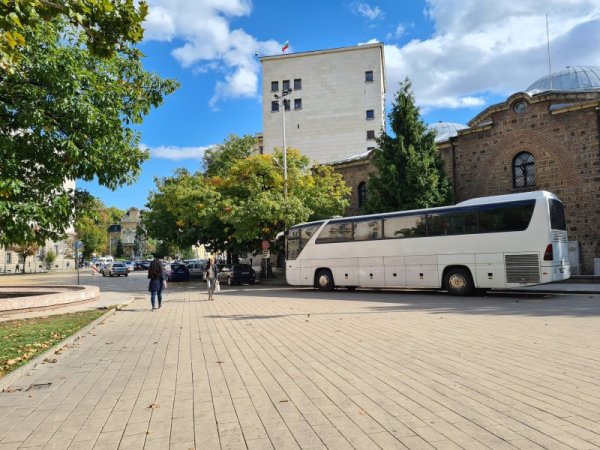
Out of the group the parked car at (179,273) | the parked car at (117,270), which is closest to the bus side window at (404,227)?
the parked car at (179,273)

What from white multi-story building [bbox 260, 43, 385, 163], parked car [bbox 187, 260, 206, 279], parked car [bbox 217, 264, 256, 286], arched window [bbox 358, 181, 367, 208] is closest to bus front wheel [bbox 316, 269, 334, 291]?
parked car [bbox 217, 264, 256, 286]

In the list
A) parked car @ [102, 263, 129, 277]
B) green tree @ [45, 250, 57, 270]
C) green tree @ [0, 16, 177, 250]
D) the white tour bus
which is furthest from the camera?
green tree @ [45, 250, 57, 270]

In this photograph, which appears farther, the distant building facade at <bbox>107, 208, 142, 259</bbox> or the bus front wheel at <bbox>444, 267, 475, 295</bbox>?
the distant building facade at <bbox>107, 208, 142, 259</bbox>

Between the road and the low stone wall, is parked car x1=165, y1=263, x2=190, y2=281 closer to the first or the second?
the low stone wall

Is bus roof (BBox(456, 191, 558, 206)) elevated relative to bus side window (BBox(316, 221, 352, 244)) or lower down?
elevated

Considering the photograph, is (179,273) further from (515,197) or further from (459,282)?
(515,197)

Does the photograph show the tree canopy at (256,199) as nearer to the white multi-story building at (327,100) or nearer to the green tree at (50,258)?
the white multi-story building at (327,100)

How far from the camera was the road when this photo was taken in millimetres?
4109

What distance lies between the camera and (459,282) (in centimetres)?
1864

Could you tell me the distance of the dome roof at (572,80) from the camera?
108ft

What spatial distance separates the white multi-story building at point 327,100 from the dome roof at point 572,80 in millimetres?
26563

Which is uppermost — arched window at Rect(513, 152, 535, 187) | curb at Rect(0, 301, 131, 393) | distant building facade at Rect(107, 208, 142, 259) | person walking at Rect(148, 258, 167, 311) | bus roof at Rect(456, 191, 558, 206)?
distant building facade at Rect(107, 208, 142, 259)

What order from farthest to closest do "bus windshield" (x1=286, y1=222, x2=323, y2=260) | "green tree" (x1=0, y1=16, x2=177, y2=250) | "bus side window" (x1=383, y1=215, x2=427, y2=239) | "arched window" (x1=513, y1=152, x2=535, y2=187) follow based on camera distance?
1. "arched window" (x1=513, y1=152, x2=535, y2=187)
2. "bus windshield" (x1=286, y1=222, x2=323, y2=260)
3. "bus side window" (x1=383, y1=215, x2=427, y2=239)
4. "green tree" (x1=0, y1=16, x2=177, y2=250)

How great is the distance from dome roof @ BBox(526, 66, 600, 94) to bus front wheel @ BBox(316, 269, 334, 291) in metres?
20.1
